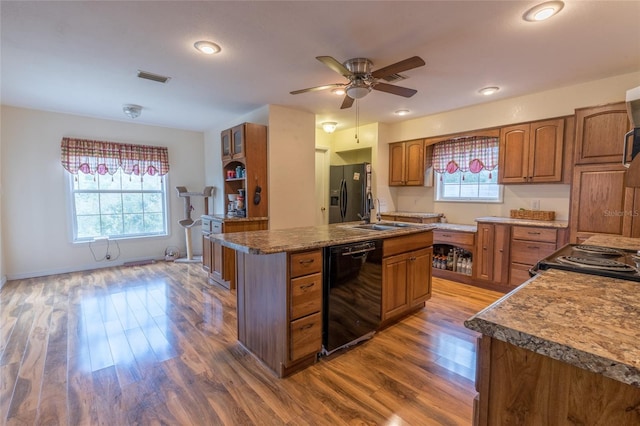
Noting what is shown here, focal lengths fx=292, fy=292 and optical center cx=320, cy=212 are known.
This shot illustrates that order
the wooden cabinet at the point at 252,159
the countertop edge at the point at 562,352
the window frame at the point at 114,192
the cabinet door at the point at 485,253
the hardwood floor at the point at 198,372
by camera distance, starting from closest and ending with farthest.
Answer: the countertop edge at the point at 562,352
the hardwood floor at the point at 198,372
the cabinet door at the point at 485,253
the wooden cabinet at the point at 252,159
the window frame at the point at 114,192

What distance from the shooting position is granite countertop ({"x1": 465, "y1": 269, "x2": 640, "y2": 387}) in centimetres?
64

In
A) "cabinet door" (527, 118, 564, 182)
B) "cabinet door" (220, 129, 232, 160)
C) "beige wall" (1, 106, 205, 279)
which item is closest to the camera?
"cabinet door" (527, 118, 564, 182)

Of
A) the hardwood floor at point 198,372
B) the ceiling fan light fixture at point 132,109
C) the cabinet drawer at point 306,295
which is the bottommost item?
the hardwood floor at point 198,372

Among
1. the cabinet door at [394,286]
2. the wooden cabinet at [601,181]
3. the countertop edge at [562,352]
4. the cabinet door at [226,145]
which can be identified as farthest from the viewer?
the cabinet door at [226,145]

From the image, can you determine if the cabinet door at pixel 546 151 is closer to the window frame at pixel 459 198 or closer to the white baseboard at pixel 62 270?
the window frame at pixel 459 198

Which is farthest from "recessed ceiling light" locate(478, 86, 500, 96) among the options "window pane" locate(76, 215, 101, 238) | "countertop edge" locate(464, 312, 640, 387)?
"window pane" locate(76, 215, 101, 238)

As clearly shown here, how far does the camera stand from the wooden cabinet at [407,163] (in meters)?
4.72

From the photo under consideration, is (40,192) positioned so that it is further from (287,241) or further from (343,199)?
(343,199)

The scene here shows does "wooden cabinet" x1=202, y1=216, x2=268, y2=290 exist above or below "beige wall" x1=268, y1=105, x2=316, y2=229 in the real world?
below

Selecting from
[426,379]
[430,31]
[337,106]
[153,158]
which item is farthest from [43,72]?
[426,379]

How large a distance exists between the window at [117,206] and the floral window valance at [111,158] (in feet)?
0.54

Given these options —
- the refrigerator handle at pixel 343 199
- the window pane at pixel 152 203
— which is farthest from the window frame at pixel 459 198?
the window pane at pixel 152 203

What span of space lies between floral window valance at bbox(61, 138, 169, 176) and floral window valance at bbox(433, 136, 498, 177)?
4743 millimetres

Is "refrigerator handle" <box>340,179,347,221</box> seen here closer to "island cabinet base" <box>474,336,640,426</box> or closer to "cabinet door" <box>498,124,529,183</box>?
"cabinet door" <box>498,124,529,183</box>
